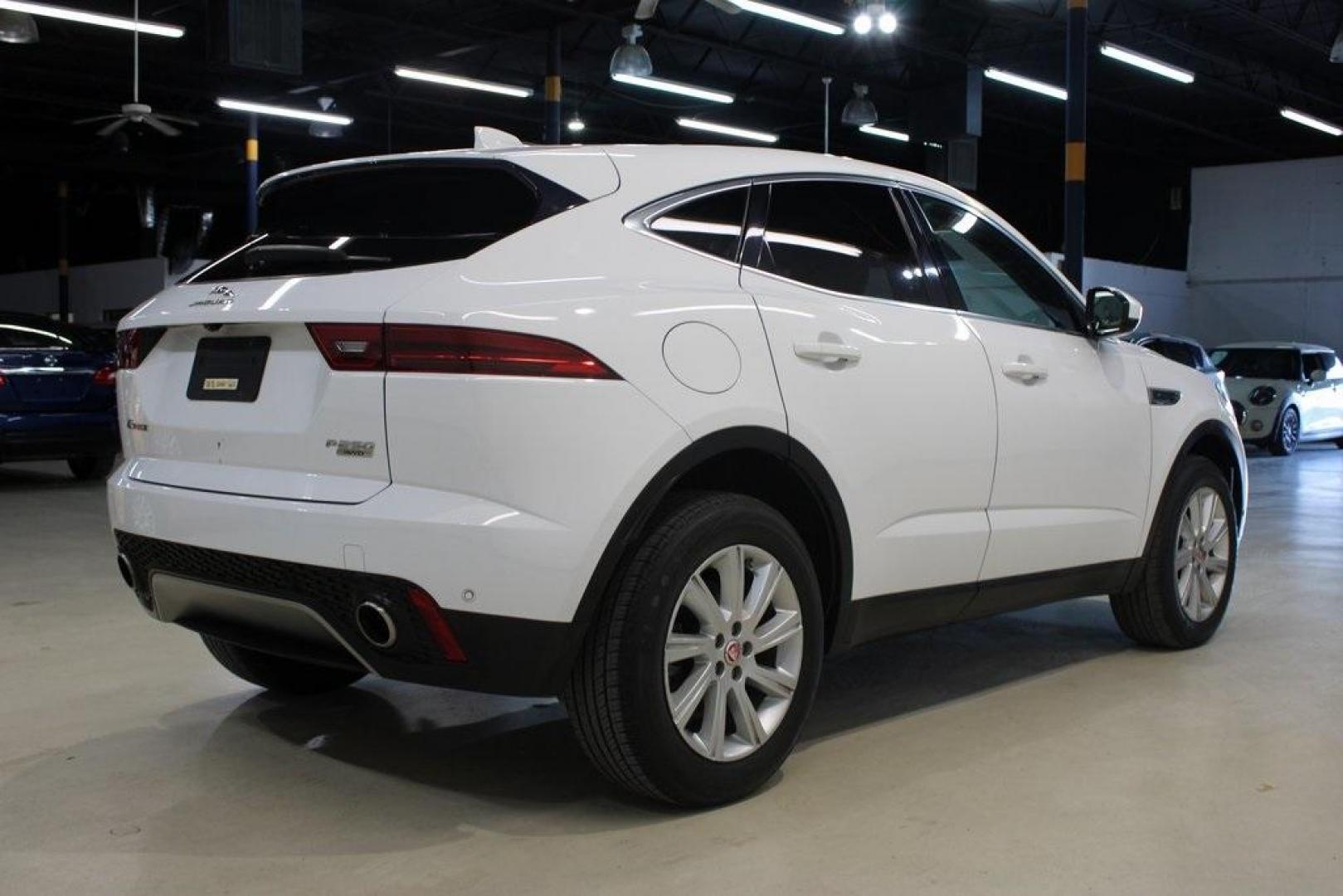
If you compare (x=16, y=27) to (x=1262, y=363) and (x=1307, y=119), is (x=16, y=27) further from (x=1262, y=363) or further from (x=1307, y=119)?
(x=1307, y=119)

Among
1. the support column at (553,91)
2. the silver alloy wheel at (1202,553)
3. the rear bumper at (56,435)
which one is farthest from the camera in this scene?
the support column at (553,91)

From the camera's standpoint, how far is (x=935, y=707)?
391 cm

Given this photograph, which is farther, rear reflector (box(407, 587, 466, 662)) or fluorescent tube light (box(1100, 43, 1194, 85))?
fluorescent tube light (box(1100, 43, 1194, 85))

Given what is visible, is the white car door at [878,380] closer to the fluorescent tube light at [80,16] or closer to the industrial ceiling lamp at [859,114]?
the fluorescent tube light at [80,16]

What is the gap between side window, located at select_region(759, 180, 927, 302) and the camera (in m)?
3.29

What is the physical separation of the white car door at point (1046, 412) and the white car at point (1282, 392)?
12.5 metres

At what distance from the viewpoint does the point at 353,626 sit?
274 cm

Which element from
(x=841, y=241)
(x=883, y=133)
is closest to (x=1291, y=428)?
(x=883, y=133)

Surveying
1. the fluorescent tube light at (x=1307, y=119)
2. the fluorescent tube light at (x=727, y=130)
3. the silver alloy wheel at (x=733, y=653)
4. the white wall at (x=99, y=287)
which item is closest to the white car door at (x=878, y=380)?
the silver alloy wheel at (x=733, y=653)

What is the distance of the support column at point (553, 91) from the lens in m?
17.4

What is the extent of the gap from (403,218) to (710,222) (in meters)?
0.71

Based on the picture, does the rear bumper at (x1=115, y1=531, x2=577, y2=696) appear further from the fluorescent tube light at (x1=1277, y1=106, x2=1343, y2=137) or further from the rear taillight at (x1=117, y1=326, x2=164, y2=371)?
the fluorescent tube light at (x1=1277, y1=106, x2=1343, y2=137)

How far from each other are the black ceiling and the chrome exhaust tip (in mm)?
12698

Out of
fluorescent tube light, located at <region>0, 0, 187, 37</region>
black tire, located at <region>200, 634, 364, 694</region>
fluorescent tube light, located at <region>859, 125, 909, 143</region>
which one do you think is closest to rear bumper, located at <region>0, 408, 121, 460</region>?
black tire, located at <region>200, 634, 364, 694</region>
